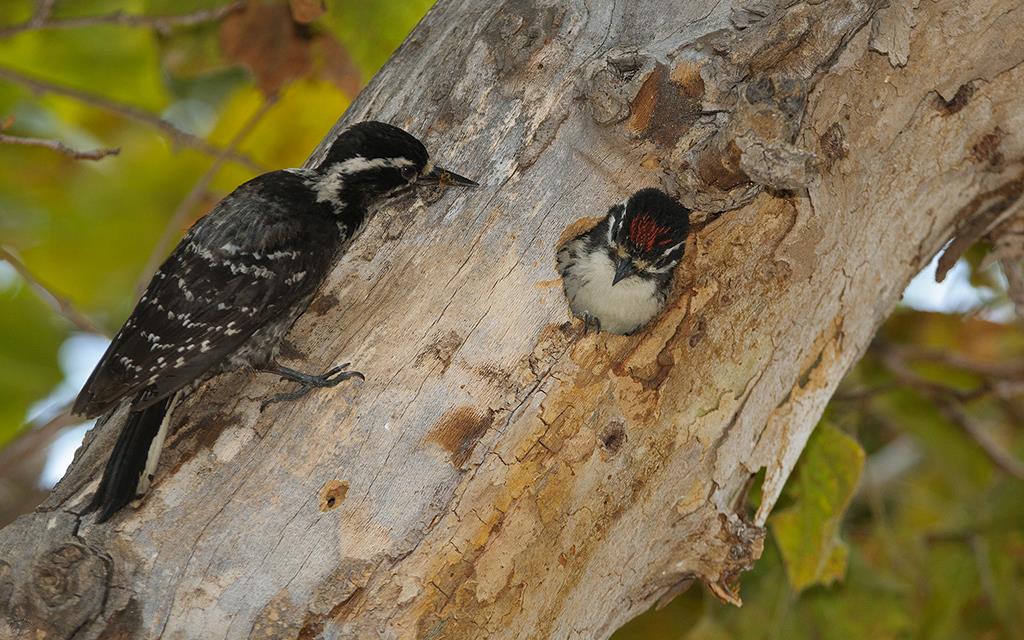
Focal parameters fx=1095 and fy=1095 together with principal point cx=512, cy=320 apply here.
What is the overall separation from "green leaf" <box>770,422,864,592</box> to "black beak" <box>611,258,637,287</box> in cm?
135

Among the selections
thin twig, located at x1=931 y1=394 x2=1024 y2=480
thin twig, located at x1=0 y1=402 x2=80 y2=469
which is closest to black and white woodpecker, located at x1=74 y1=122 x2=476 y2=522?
thin twig, located at x1=0 y1=402 x2=80 y2=469

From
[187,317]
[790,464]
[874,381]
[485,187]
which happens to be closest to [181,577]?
[187,317]

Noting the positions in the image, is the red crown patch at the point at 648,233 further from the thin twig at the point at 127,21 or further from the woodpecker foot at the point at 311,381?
the thin twig at the point at 127,21

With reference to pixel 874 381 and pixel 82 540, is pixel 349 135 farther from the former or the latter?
pixel 874 381

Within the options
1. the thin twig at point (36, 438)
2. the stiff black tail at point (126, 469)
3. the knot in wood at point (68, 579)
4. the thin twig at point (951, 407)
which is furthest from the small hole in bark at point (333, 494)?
the thin twig at point (951, 407)

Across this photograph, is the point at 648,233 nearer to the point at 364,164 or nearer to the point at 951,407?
the point at 364,164

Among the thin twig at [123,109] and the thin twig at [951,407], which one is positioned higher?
the thin twig at [123,109]

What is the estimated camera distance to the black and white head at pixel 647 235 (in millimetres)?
3736

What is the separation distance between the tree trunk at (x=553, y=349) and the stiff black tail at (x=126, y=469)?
0.06 metres

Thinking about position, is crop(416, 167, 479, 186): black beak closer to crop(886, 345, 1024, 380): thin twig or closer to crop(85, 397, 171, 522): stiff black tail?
crop(85, 397, 171, 522): stiff black tail

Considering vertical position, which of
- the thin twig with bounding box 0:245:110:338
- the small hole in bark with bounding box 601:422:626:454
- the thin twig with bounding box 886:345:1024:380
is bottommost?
the thin twig with bounding box 886:345:1024:380

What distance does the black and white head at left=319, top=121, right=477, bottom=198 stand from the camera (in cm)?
357

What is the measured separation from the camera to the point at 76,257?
21.4ft

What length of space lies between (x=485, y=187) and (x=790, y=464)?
5.08ft
